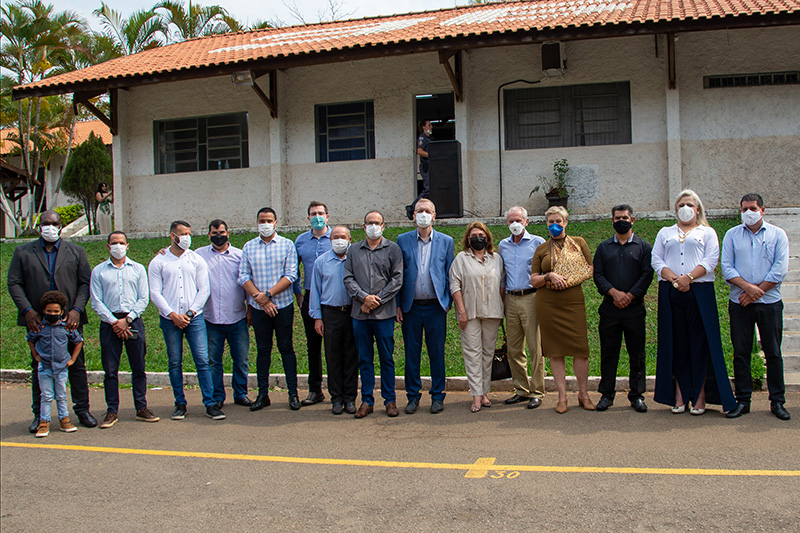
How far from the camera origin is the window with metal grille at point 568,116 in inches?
626

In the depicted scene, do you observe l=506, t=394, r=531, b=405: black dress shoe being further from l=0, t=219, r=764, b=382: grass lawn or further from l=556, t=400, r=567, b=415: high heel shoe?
l=0, t=219, r=764, b=382: grass lawn

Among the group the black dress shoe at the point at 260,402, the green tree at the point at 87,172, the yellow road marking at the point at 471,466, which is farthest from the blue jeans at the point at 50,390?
the green tree at the point at 87,172

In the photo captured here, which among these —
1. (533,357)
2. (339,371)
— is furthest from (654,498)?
(339,371)

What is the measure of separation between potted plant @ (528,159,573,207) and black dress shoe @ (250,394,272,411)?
9186 mm

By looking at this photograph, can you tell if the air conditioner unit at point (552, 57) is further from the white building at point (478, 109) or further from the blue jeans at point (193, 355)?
the blue jeans at point (193, 355)

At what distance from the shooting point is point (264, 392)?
7996 millimetres

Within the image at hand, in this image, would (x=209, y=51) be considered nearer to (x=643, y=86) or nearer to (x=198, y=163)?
(x=198, y=163)

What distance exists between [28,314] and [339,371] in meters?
3.14

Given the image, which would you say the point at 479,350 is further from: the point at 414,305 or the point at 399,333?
the point at 399,333

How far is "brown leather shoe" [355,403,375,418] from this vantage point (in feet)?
24.2

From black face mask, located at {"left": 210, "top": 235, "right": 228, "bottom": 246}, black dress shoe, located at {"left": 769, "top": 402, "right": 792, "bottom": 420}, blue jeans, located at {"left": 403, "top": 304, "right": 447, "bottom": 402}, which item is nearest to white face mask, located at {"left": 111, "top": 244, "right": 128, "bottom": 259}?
black face mask, located at {"left": 210, "top": 235, "right": 228, "bottom": 246}

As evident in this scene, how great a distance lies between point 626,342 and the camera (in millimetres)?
7273

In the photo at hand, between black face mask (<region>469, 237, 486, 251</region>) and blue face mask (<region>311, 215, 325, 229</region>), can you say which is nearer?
black face mask (<region>469, 237, 486, 251</region>)

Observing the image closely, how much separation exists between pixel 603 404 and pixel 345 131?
11.7m
